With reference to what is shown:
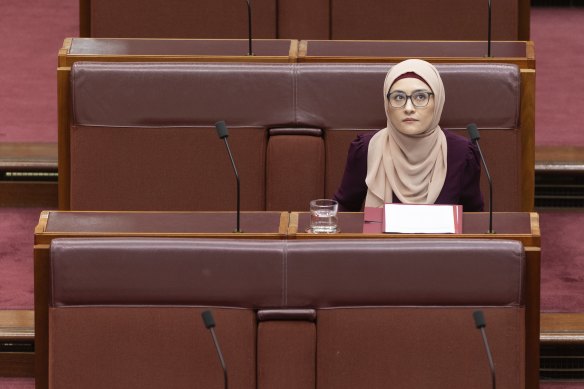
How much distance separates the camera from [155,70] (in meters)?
1.40

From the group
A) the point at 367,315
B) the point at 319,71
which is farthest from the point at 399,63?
the point at 367,315

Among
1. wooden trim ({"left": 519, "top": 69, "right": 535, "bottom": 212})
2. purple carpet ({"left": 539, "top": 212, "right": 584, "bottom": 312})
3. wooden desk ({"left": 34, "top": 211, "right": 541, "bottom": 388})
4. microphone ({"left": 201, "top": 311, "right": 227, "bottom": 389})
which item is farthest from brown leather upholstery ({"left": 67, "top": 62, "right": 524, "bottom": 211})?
microphone ({"left": 201, "top": 311, "right": 227, "bottom": 389})

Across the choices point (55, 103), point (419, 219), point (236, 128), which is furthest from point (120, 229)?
point (55, 103)

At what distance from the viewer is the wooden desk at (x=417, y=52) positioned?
1419mm

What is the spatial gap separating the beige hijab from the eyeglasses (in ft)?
0.06

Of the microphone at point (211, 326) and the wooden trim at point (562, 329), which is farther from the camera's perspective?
the wooden trim at point (562, 329)

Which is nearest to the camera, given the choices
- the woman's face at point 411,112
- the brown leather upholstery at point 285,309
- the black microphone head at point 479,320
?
the black microphone head at point 479,320

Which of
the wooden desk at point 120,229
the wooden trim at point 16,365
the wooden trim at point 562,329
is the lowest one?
the wooden trim at point 16,365

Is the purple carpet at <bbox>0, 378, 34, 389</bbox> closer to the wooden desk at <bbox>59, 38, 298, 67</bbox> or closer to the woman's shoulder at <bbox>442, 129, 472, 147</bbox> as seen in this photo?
the wooden desk at <bbox>59, 38, 298, 67</bbox>

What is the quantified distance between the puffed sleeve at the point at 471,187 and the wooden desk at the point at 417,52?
0.44 ft

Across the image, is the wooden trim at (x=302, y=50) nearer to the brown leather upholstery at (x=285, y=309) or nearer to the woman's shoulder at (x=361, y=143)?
the woman's shoulder at (x=361, y=143)

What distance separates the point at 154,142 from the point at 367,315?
1.45 feet

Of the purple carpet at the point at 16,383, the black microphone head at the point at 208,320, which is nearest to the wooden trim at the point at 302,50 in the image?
the purple carpet at the point at 16,383

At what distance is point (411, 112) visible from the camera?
4.28 ft
